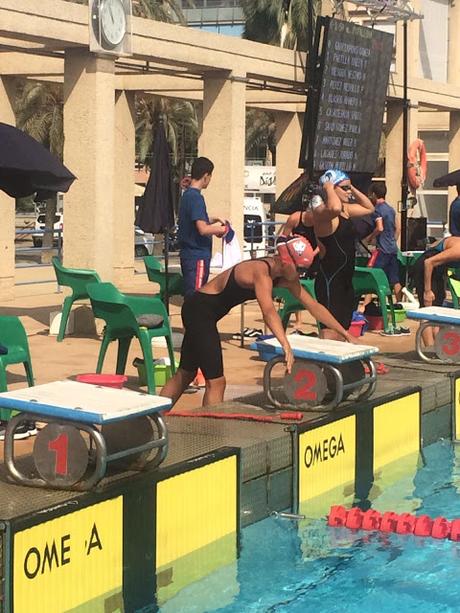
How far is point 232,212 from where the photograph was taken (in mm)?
16719

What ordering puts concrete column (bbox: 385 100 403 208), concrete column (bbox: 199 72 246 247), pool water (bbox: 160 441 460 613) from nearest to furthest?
1. pool water (bbox: 160 441 460 613)
2. concrete column (bbox: 199 72 246 247)
3. concrete column (bbox: 385 100 403 208)

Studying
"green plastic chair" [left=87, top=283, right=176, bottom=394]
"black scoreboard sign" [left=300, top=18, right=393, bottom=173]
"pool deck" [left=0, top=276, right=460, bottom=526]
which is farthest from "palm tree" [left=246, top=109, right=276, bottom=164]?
"green plastic chair" [left=87, top=283, right=176, bottom=394]

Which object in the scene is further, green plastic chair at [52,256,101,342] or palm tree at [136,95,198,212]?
palm tree at [136,95,198,212]

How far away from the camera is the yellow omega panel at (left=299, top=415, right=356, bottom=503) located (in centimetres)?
764

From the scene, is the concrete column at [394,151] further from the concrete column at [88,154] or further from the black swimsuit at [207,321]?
the black swimsuit at [207,321]

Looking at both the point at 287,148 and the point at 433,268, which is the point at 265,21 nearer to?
the point at 287,148

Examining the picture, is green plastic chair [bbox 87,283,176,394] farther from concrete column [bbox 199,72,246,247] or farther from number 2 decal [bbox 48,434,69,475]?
concrete column [bbox 199,72,246,247]

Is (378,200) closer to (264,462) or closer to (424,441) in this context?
(424,441)

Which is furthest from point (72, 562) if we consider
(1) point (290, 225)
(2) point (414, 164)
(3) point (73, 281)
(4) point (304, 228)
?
(2) point (414, 164)

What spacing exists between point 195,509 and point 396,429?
9.53 ft

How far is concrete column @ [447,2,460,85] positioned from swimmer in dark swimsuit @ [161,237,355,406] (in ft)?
69.5

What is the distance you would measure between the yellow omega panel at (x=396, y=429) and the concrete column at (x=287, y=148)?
14.2m

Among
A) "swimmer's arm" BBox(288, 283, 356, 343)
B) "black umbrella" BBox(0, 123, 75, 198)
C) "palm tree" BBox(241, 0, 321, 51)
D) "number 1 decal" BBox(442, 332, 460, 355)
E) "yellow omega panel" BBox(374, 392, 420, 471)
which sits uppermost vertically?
"palm tree" BBox(241, 0, 321, 51)

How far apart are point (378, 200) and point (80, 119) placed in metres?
4.76
